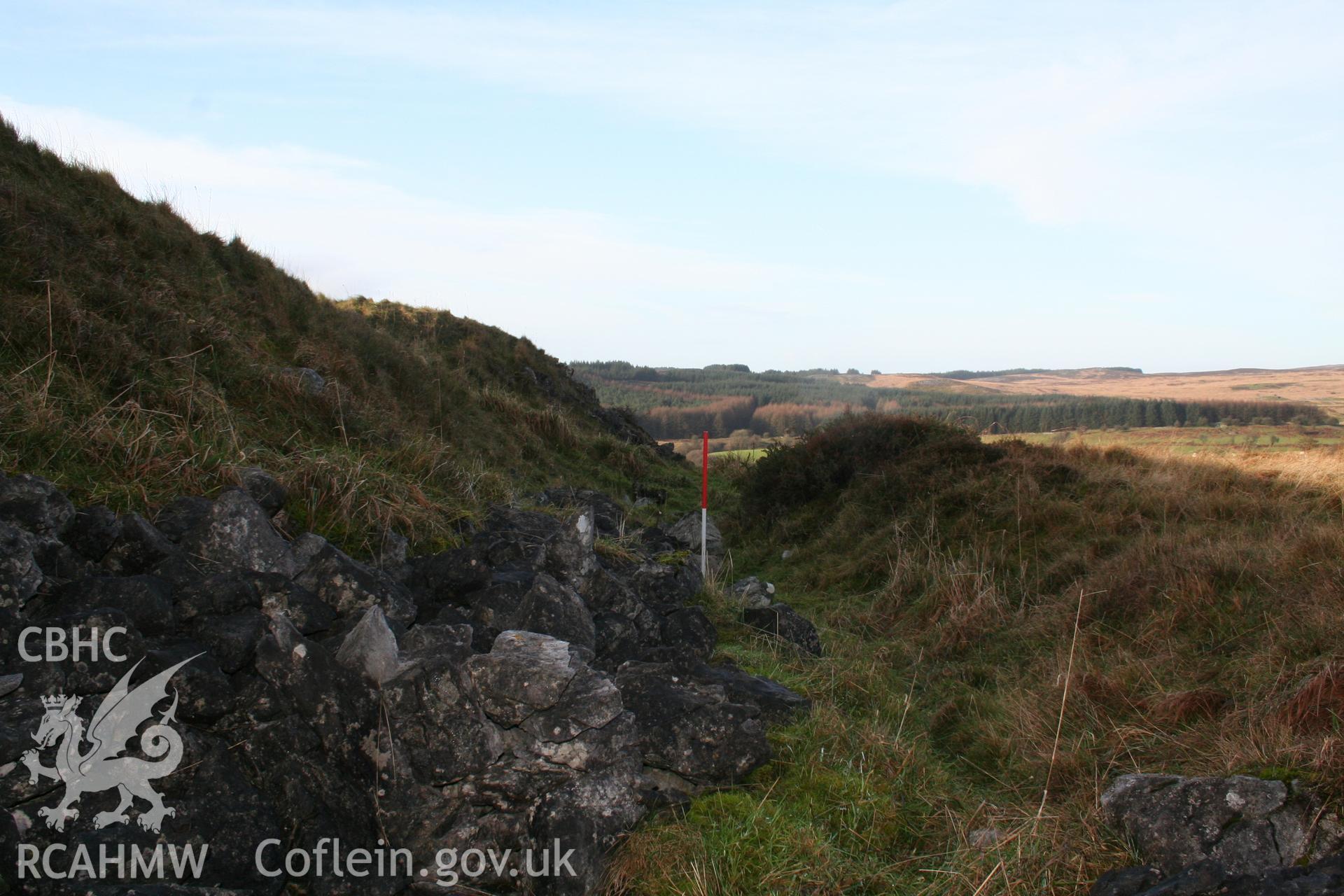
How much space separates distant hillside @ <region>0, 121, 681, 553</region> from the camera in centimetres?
512

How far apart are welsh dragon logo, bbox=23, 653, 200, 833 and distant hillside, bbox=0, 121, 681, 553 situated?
1658 mm

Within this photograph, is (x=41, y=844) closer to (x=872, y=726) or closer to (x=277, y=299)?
(x=872, y=726)

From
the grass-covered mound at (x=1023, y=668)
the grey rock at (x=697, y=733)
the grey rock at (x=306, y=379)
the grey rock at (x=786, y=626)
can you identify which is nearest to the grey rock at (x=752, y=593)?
the grey rock at (x=786, y=626)

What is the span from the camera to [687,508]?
17.6 m

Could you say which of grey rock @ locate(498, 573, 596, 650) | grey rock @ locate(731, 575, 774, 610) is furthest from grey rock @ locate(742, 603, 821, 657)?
grey rock @ locate(498, 573, 596, 650)

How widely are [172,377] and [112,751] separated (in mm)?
3750

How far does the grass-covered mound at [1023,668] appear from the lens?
13.1 ft

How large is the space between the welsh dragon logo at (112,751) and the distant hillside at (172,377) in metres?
1.66

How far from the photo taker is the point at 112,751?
3402mm

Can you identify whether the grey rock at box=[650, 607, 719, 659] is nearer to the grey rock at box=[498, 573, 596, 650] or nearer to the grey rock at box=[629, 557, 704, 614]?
the grey rock at box=[629, 557, 704, 614]

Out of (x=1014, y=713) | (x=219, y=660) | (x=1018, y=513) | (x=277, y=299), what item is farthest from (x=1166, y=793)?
Result: (x=277, y=299)

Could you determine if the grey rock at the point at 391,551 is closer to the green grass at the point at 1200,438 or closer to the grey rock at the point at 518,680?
the grey rock at the point at 518,680

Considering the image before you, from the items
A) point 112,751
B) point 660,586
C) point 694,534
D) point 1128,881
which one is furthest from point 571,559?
point 694,534

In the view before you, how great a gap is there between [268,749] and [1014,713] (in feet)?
15.5
